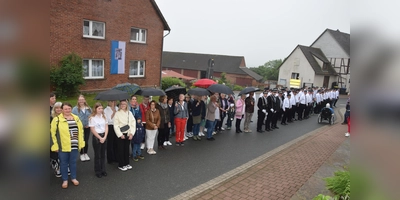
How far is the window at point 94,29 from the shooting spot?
17.6 m

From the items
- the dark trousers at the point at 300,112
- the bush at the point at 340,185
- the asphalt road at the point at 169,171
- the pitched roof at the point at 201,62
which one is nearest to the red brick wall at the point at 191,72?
the pitched roof at the point at 201,62

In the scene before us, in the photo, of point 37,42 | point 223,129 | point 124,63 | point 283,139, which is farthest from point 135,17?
point 37,42

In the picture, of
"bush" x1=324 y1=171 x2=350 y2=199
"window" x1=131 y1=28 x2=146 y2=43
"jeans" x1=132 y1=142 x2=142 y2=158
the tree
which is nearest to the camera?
"bush" x1=324 y1=171 x2=350 y2=199

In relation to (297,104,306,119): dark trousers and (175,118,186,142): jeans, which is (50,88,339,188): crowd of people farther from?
(297,104,306,119): dark trousers

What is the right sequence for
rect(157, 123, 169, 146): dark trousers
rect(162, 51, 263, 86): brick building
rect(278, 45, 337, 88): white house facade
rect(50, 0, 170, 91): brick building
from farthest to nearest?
rect(162, 51, 263, 86): brick building, rect(278, 45, 337, 88): white house facade, rect(50, 0, 170, 91): brick building, rect(157, 123, 169, 146): dark trousers

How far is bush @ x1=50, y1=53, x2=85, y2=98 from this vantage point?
15406 mm

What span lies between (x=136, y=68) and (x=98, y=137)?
54.1 feet

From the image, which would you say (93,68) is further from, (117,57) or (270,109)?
(270,109)

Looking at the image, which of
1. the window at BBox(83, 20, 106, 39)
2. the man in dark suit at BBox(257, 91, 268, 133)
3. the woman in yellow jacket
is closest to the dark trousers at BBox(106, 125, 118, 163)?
the woman in yellow jacket

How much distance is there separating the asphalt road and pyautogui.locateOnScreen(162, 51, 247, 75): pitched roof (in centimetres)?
4750

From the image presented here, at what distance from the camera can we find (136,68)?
72.2 ft

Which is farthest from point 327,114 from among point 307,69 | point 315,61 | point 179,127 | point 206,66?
point 206,66

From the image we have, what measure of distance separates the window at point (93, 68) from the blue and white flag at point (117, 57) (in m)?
0.77

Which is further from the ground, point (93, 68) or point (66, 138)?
point (93, 68)
